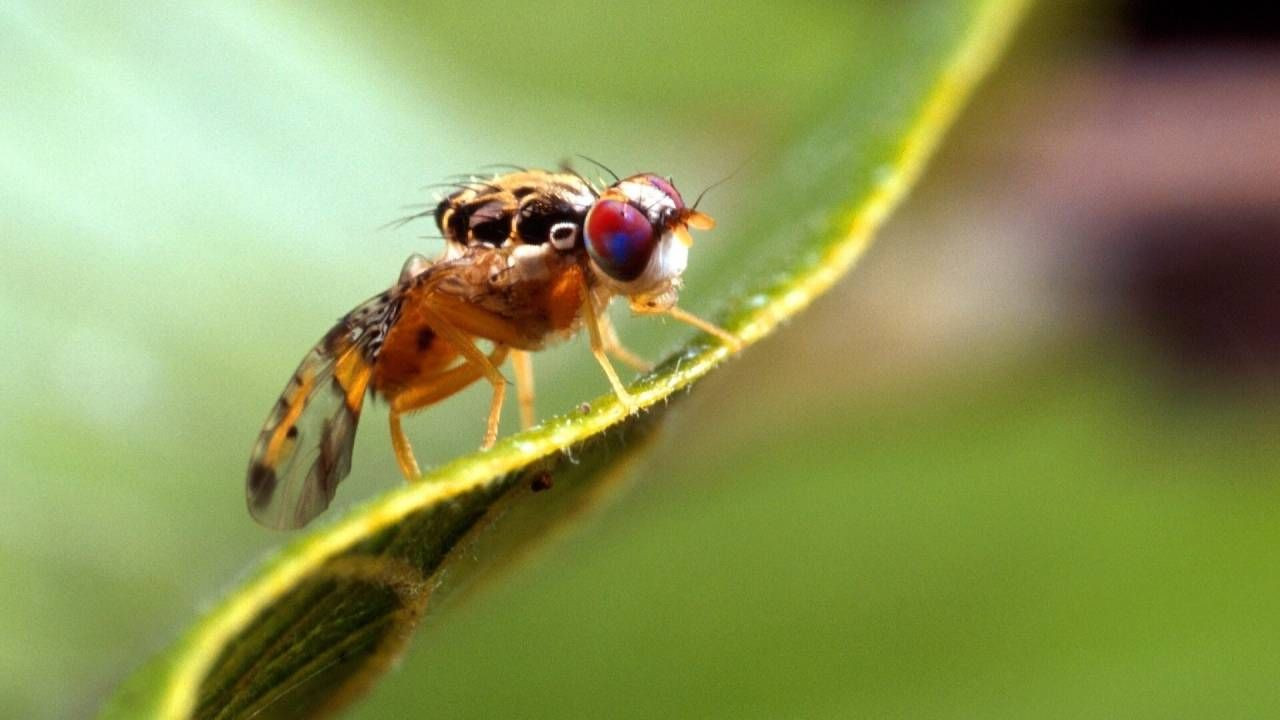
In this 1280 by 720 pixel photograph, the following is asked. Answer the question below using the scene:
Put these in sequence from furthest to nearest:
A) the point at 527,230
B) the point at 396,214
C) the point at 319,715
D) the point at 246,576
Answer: the point at 396,214 < the point at 527,230 < the point at 319,715 < the point at 246,576

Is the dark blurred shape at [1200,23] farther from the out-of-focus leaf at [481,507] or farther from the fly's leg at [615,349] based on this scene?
the fly's leg at [615,349]

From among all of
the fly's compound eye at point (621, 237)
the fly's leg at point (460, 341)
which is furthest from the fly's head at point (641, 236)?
the fly's leg at point (460, 341)

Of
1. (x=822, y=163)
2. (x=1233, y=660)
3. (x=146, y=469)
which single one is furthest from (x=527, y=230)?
(x=1233, y=660)

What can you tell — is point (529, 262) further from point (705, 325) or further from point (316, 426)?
point (705, 325)

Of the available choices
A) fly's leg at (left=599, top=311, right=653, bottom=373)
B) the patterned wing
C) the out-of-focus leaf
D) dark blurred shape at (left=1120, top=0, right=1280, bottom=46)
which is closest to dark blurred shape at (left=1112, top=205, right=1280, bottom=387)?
dark blurred shape at (left=1120, top=0, right=1280, bottom=46)

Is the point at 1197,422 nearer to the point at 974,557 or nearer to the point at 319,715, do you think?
the point at 974,557

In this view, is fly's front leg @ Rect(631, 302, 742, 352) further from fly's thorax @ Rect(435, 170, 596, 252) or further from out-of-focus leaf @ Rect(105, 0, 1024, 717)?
fly's thorax @ Rect(435, 170, 596, 252)

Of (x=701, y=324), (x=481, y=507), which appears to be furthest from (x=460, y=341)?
(x=481, y=507)
